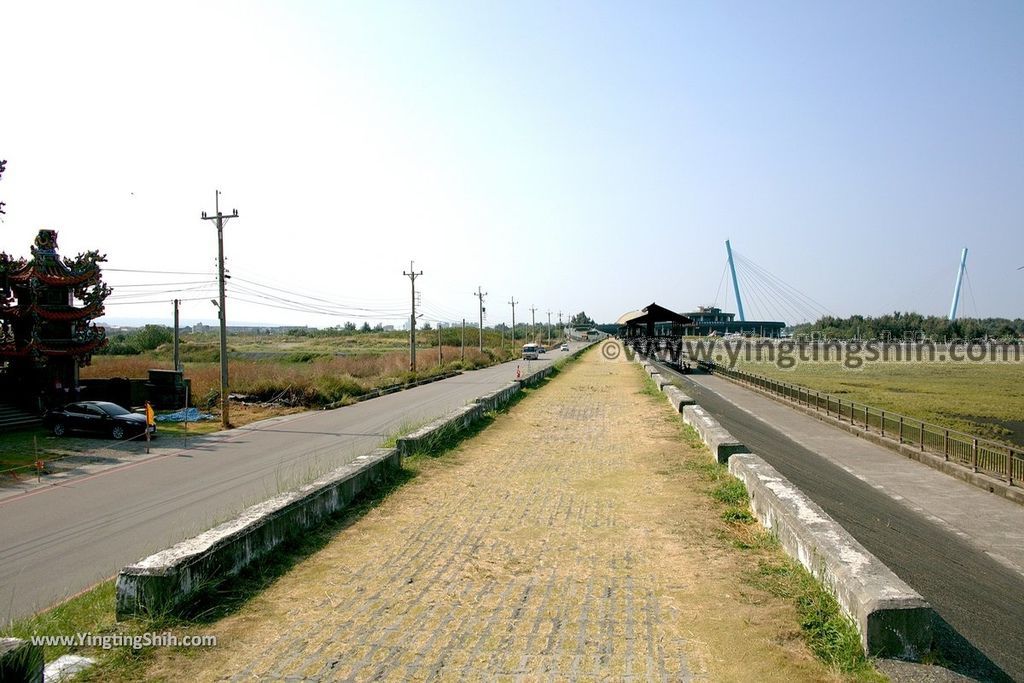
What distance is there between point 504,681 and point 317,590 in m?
1.95

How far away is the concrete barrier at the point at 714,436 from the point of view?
10156 millimetres

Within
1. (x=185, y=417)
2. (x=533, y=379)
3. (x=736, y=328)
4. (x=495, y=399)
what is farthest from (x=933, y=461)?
(x=736, y=328)

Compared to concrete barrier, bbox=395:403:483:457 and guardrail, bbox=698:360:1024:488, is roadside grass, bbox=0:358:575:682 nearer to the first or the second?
concrete barrier, bbox=395:403:483:457

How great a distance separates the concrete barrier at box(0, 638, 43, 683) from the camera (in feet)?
11.1

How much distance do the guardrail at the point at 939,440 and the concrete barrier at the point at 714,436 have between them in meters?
6.96

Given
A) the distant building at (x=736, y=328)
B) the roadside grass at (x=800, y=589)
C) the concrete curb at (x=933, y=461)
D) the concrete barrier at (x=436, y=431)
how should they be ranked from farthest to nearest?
the distant building at (x=736, y=328)
the concrete curb at (x=933, y=461)
the concrete barrier at (x=436, y=431)
the roadside grass at (x=800, y=589)

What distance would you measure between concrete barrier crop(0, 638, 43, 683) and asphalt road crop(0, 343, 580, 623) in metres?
3.48

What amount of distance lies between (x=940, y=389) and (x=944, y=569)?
42956mm

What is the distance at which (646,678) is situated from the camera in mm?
3795

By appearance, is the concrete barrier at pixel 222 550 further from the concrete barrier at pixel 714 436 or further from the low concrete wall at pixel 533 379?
the low concrete wall at pixel 533 379

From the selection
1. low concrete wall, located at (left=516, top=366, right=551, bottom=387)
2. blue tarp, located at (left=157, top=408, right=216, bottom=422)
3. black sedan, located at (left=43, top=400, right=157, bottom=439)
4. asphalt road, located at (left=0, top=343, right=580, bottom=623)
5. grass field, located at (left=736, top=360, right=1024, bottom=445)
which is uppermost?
low concrete wall, located at (left=516, top=366, right=551, bottom=387)

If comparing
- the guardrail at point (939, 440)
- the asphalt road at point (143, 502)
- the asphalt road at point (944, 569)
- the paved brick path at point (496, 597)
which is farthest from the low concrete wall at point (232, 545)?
the guardrail at point (939, 440)

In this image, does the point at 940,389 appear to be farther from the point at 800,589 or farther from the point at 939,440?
the point at 800,589

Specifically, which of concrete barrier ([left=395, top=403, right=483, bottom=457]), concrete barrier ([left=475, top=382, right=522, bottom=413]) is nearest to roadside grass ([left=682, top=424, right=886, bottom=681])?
concrete barrier ([left=395, top=403, right=483, bottom=457])
